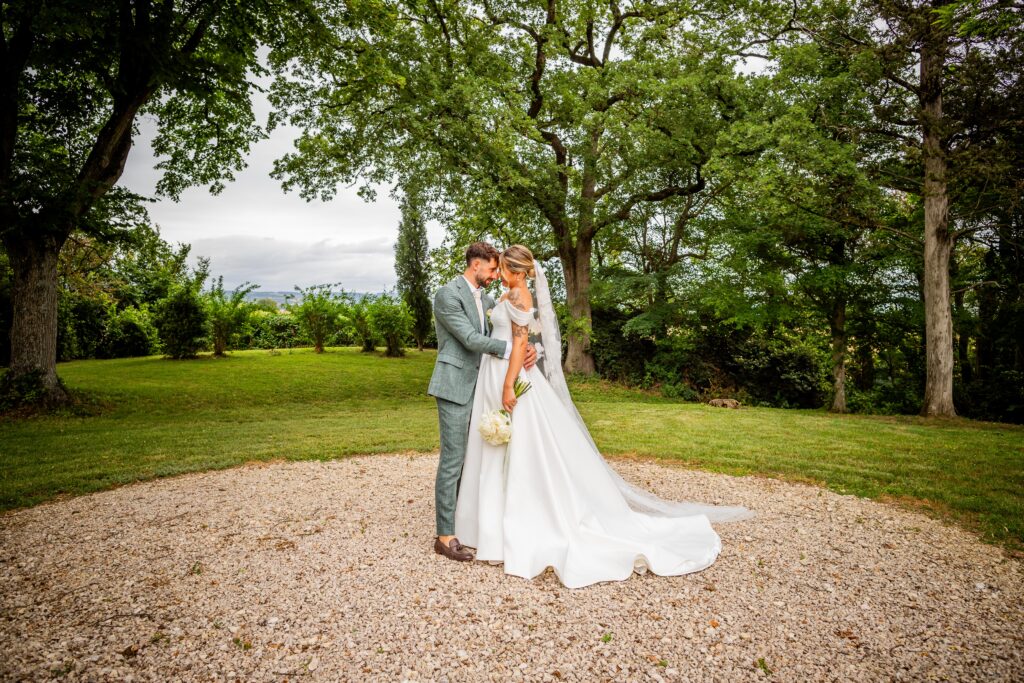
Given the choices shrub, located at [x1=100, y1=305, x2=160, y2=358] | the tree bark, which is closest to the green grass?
the tree bark

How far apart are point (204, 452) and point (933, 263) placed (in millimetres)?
15393

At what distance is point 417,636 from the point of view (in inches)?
124

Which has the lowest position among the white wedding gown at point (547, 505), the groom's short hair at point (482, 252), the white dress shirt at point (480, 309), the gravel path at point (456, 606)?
the gravel path at point (456, 606)

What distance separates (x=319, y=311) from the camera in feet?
73.9

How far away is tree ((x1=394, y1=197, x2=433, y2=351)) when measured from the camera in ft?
93.3

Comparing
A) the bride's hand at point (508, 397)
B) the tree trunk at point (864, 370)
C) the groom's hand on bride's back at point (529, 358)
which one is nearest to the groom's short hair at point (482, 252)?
the groom's hand on bride's back at point (529, 358)

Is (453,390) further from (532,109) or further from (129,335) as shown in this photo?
(129,335)

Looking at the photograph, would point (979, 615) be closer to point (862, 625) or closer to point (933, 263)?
point (862, 625)

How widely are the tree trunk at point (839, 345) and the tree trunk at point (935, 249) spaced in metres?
2.46

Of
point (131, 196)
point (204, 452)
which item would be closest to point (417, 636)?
point (204, 452)

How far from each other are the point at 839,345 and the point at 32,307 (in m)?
20.0

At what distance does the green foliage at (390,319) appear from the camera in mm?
23000

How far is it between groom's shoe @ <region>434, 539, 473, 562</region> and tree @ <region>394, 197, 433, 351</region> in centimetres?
2363

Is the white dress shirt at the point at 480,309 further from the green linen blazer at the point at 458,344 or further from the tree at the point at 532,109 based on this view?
the tree at the point at 532,109
